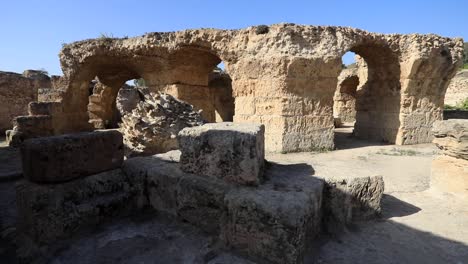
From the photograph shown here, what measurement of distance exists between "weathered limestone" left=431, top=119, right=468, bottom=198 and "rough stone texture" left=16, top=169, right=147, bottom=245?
3740 millimetres

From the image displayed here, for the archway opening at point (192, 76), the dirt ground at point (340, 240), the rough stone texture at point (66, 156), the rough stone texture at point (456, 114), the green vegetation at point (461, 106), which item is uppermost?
the archway opening at point (192, 76)

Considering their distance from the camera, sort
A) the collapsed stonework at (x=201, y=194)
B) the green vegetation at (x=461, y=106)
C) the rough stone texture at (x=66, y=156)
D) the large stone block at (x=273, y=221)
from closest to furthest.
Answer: the large stone block at (x=273, y=221) → the collapsed stonework at (x=201, y=194) → the rough stone texture at (x=66, y=156) → the green vegetation at (x=461, y=106)

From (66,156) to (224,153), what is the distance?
4.74 feet

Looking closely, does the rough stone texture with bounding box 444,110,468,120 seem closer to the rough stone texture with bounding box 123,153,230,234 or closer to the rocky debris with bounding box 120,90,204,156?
the rocky debris with bounding box 120,90,204,156

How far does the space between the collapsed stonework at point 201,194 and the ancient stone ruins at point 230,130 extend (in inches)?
0.4

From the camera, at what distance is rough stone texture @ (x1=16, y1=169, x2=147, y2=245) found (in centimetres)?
238

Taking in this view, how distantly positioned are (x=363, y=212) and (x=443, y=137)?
6.13 feet

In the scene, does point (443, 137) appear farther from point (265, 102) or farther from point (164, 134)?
point (164, 134)

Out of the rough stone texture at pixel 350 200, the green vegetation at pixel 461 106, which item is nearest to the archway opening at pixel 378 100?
the rough stone texture at pixel 350 200

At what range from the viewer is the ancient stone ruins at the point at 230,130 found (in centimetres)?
231

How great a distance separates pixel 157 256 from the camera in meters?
2.12

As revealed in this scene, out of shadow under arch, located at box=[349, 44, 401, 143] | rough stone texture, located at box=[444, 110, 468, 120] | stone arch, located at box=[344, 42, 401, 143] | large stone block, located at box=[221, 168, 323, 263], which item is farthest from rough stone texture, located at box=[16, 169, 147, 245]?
rough stone texture, located at box=[444, 110, 468, 120]

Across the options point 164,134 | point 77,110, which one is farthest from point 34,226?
point 77,110

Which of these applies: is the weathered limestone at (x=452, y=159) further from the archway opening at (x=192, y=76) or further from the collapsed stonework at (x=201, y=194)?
the archway opening at (x=192, y=76)
